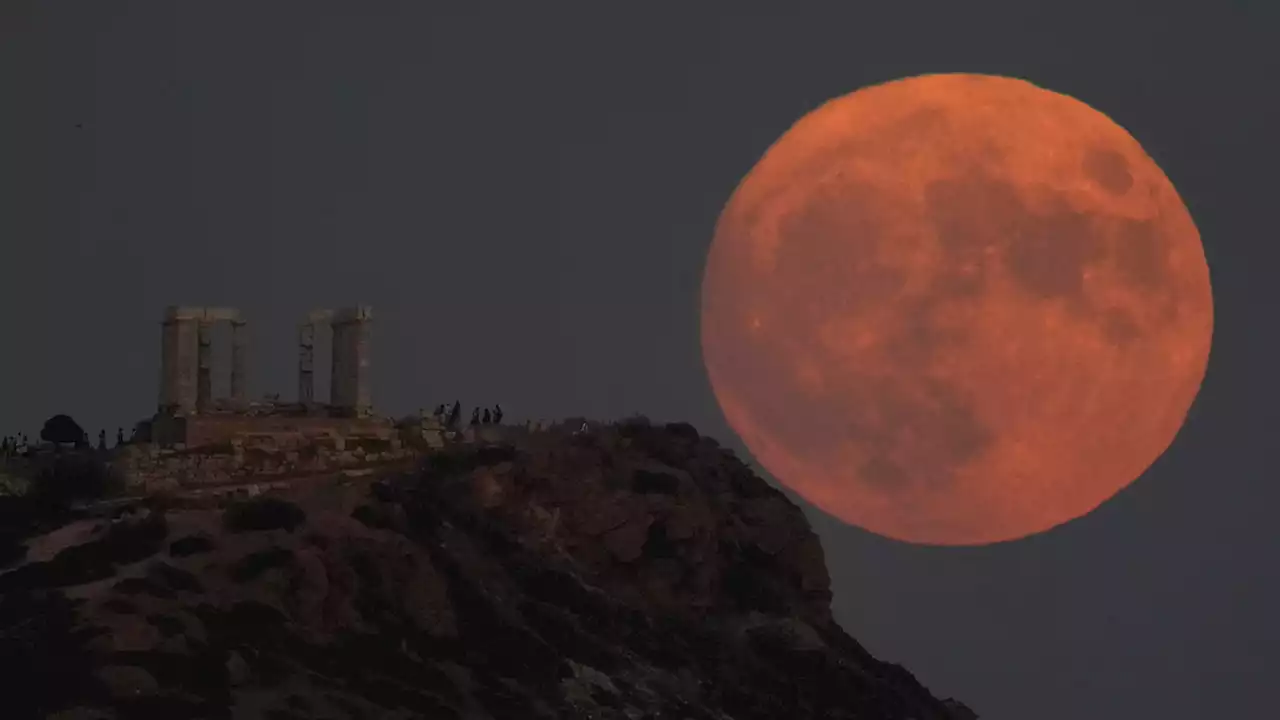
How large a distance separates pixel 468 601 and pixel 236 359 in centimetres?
1615

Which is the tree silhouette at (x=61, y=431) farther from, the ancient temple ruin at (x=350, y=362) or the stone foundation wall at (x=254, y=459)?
the stone foundation wall at (x=254, y=459)

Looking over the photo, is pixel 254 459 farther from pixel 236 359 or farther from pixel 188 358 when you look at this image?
pixel 236 359

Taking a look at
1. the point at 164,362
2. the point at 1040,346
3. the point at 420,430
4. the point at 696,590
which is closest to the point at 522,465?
the point at 420,430

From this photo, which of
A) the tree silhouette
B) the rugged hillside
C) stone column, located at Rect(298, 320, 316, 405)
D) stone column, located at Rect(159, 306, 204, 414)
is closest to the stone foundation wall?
the rugged hillside

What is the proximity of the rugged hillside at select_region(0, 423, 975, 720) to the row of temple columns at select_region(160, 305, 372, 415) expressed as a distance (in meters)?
4.77

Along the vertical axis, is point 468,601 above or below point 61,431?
below

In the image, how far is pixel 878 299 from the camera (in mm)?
60031

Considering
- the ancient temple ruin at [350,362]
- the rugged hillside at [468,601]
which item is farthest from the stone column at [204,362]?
the rugged hillside at [468,601]

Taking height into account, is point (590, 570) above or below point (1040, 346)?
below

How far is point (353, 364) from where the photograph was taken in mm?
64500

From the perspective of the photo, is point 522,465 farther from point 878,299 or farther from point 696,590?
point 878,299

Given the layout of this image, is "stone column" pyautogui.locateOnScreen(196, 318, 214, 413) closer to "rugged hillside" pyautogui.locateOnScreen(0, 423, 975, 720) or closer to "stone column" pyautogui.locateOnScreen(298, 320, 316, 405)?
"stone column" pyautogui.locateOnScreen(298, 320, 316, 405)

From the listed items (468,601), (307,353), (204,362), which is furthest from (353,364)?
(468,601)

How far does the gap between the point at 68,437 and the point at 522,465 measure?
69.6 feet
